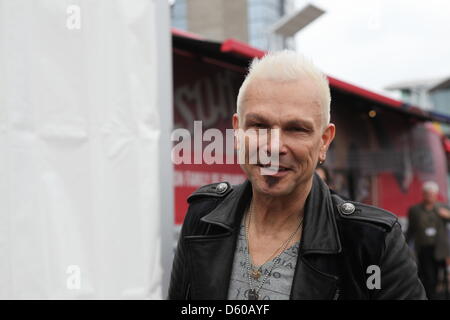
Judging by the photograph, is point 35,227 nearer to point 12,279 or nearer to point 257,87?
point 12,279

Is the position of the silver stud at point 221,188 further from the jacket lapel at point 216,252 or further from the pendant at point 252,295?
the pendant at point 252,295

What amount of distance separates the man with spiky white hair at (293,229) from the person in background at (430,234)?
241 inches

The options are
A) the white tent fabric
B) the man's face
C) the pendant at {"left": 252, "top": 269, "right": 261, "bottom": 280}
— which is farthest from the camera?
the white tent fabric

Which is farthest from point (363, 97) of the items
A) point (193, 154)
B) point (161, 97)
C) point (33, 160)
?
point (33, 160)

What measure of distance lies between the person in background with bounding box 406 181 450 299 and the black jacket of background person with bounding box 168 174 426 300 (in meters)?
6.12

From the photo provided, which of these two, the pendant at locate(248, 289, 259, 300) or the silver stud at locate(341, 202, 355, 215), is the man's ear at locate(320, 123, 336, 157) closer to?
the silver stud at locate(341, 202, 355, 215)

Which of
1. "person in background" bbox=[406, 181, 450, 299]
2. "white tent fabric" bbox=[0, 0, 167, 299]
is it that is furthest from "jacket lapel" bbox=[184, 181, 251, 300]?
"person in background" bbox=[406, 181, 450, 299]

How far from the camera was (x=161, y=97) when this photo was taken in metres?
2.44

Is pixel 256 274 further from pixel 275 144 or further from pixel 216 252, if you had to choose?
pixel 275 144

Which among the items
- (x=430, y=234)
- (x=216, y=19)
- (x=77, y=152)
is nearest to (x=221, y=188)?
(x=77, y=152)

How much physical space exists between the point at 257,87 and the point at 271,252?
439mm

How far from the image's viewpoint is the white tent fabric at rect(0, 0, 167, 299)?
2.21 meters

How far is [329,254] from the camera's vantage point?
1243 millimetres

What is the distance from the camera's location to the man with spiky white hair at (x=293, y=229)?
3.99 ft
